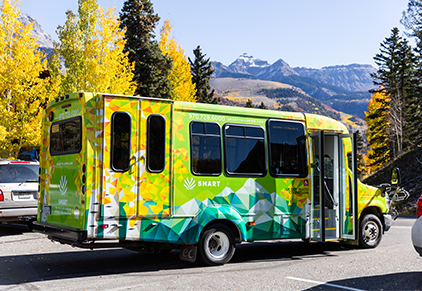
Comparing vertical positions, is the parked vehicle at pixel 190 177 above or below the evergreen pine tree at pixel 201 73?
below

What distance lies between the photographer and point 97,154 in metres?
7.23

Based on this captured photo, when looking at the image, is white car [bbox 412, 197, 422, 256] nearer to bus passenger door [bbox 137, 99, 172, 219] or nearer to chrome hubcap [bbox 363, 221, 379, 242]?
chrome hubcap [bbox 363, 221, 379, 242]

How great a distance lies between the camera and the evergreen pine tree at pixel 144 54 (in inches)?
1287

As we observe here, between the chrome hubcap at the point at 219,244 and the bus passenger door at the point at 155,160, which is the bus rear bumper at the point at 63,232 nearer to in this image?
the bus passenger door at the point at 155,160

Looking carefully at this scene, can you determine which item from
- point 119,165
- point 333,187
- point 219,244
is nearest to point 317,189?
point 333,187

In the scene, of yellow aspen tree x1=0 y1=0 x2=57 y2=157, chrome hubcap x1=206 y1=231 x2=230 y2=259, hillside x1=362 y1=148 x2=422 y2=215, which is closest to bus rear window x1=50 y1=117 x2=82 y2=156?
chrome hubcap x1=206 y1=231 x2=230 y2=259

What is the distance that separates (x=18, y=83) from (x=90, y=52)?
399 cm

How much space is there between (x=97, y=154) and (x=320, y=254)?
541 cm

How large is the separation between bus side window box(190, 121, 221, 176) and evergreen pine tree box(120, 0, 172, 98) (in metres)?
24.3

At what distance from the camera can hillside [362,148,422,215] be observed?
24.1 m

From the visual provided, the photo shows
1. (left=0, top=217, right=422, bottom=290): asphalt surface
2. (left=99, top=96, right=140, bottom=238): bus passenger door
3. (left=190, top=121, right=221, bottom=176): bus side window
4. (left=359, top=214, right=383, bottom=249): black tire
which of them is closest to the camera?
(left=0, top=217, right=422, bottom=290): asphalt surface

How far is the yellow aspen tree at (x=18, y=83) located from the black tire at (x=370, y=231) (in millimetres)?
13484

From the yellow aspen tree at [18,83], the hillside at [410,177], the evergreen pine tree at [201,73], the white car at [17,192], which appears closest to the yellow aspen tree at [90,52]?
the yellow aspen tree at [18,83]

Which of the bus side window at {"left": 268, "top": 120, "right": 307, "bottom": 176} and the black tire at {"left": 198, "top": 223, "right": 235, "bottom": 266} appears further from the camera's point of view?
the bus side window at {"left": 268, "top": 120, "right": 307, "bottom": 176}
